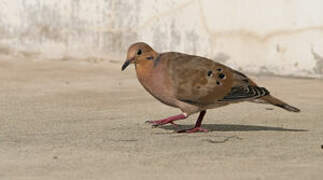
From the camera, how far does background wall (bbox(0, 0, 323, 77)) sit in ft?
34.4

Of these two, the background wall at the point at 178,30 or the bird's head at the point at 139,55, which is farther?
the background wall at the point at 178,30

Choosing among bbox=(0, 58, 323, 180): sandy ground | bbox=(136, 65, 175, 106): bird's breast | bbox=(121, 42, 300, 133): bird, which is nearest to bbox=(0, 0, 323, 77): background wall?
bbox=(0, 58, 323, 180): sandy ground

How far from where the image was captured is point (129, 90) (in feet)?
32.9

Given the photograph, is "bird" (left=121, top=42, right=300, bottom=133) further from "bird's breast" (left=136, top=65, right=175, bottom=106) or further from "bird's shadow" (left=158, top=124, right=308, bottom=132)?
"bird's shadow" (left=158, top=124, right=308, bottom=132)

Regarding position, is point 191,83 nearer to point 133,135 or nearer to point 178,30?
point 133,135

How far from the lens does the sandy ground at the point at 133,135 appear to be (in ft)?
19.6

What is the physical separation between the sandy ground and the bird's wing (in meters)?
0.28

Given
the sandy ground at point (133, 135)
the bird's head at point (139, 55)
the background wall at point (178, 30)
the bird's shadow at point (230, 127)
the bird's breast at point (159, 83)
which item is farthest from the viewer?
the background wall at point (178, 30)

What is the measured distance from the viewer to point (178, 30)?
36.9ft

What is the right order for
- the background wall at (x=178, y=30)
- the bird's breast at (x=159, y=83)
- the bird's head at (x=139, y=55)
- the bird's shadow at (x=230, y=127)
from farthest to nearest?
1. the background wall at (x=178, y=30)
2. the bird's shadow at (x=230, y=127)
3. the bird's head at (x=139, y=55)
4. the bird's breast at (x=159, y=83)

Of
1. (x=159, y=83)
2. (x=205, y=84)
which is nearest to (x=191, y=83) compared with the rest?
(x=205, y=84)

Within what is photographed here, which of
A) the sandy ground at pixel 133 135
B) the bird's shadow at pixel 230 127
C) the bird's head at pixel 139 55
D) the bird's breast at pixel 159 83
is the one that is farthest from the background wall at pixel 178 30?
the bird's breast at pixel 159 83

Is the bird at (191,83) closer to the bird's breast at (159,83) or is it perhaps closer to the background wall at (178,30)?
the bird's breast at (159,83)

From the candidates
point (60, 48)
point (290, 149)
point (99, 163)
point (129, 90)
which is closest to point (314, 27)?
point (129, 90)
